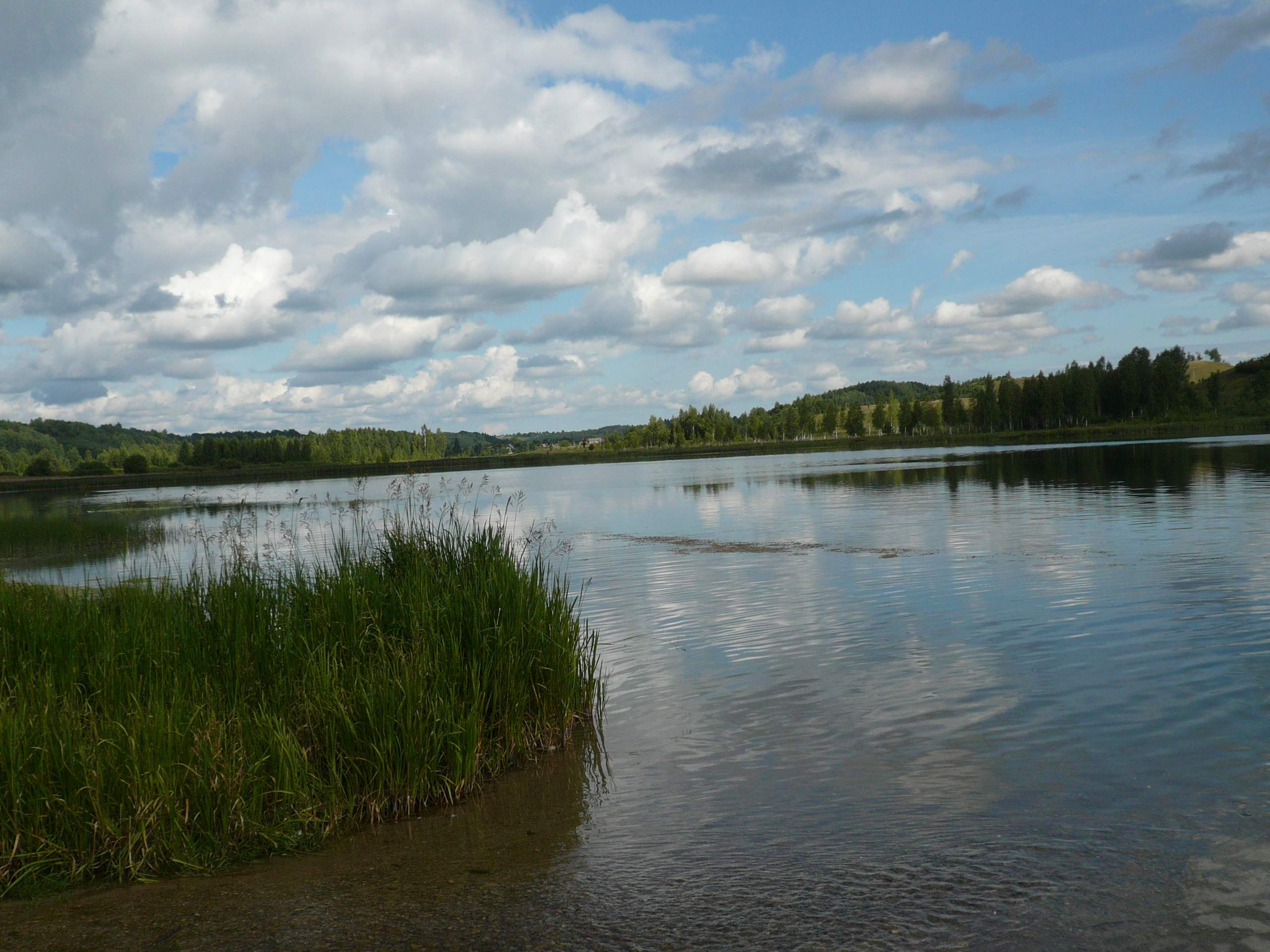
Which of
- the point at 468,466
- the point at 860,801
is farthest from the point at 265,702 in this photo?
the point at 468,466

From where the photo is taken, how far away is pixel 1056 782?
9000 mm

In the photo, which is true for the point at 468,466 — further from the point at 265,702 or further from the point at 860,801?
the point at 860,801

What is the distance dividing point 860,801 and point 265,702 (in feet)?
20.6

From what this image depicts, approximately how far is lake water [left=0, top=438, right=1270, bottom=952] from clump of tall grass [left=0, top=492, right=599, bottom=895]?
1.41 feet

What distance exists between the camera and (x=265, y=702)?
9.27 m

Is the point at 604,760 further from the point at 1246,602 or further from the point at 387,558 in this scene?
the point at 1246,602

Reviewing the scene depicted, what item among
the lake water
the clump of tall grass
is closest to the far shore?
the lake water

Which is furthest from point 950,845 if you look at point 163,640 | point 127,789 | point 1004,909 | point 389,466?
point 389,466

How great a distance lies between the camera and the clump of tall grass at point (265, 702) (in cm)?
767

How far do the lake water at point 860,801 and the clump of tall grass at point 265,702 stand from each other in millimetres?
429

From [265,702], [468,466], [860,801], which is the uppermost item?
[468,466]

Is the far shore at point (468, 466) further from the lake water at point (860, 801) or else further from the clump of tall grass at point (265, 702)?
the clump of tall grass at point (265, 702)

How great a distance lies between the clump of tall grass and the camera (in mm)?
7668

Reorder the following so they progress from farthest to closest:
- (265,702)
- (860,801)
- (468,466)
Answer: (468,466)
(265,702)
(860,801)
